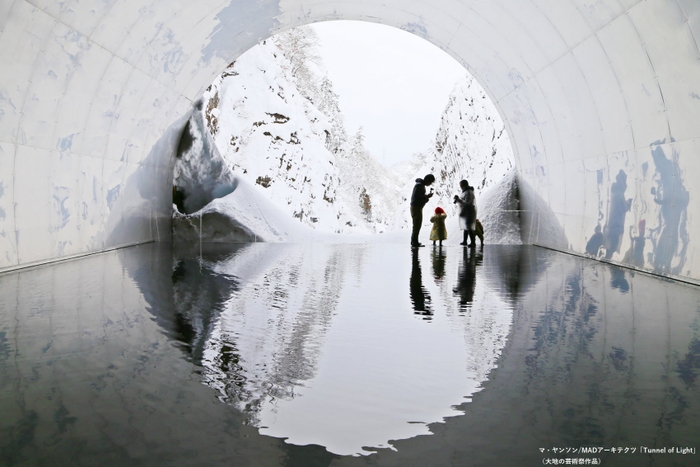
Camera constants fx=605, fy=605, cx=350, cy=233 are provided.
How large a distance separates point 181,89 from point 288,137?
27.4 meters

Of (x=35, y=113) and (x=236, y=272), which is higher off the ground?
(x=35, y=113)

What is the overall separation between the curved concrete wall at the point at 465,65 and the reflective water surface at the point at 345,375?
219 cm

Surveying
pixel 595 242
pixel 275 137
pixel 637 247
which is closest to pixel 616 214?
pixel 637 247

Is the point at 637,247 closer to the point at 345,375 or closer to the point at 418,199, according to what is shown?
the point at 418,199

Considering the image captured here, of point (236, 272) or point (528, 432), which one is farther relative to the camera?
point (236, 272)

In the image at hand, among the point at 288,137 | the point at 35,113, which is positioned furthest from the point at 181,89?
the point at 288,137

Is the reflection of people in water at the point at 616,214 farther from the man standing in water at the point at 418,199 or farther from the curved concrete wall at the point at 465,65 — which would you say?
the man standing in water at the point at 418,199

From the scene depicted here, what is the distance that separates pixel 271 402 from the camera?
3.07 metres

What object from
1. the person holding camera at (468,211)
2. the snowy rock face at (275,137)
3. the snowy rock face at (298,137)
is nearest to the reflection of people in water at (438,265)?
the person holding camera at (468,211)

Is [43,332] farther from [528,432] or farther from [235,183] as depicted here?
[235,183]

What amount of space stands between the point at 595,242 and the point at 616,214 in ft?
3.69

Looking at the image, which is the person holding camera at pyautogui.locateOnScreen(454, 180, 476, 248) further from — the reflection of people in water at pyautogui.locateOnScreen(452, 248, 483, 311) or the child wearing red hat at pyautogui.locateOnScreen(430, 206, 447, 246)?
the reflection of people in water at pyautogui.locateOnScreen(452, 248, 483, 311)

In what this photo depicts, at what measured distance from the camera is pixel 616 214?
10.1 metres

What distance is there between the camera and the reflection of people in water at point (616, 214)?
31.9 feet
